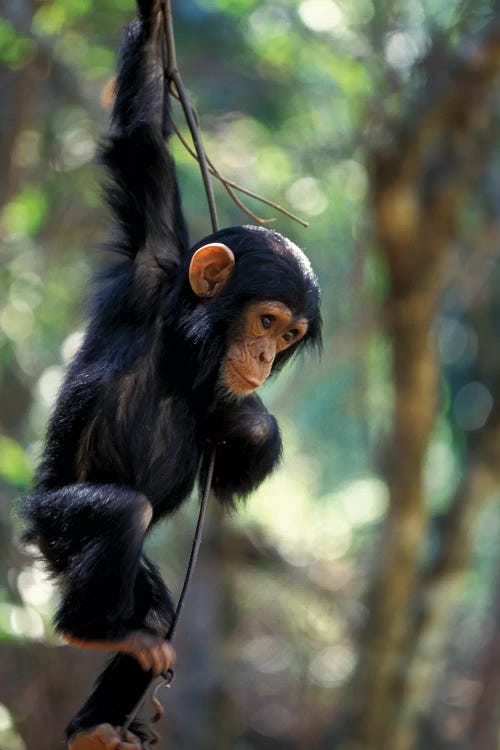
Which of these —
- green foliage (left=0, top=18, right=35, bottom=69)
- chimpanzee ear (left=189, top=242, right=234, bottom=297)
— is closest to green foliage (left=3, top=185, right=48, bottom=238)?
green foliage (left=0, top=18, right=35, bottom=69)

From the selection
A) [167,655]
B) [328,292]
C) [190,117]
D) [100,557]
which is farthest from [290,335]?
[328,292]

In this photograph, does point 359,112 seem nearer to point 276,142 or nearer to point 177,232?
point 276,142

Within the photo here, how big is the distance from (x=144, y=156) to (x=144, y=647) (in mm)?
1474

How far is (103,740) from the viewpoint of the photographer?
2811 millimetres

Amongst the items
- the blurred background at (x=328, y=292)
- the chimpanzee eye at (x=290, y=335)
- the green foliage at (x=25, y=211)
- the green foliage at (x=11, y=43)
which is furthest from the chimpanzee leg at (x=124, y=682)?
the green foliage at (x=25, y=211)

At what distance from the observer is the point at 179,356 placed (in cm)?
308

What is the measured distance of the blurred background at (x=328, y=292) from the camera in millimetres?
7590

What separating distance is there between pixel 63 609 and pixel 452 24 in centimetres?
617

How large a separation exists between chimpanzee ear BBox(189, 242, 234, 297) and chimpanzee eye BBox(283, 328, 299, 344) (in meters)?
0.23

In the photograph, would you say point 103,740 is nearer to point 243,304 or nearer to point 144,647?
point 144,647

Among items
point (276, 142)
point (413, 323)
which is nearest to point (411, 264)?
point (413, 323)

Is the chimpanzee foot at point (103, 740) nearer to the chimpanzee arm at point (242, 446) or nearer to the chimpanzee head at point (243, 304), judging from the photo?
the chimpanzee arm at point (242, 446)

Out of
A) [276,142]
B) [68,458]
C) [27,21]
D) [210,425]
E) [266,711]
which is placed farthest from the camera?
[266,711]

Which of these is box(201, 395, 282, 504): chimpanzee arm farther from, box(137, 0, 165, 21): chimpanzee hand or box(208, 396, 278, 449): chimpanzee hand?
box(137, 0, 165, 21): chimpanzee hand
